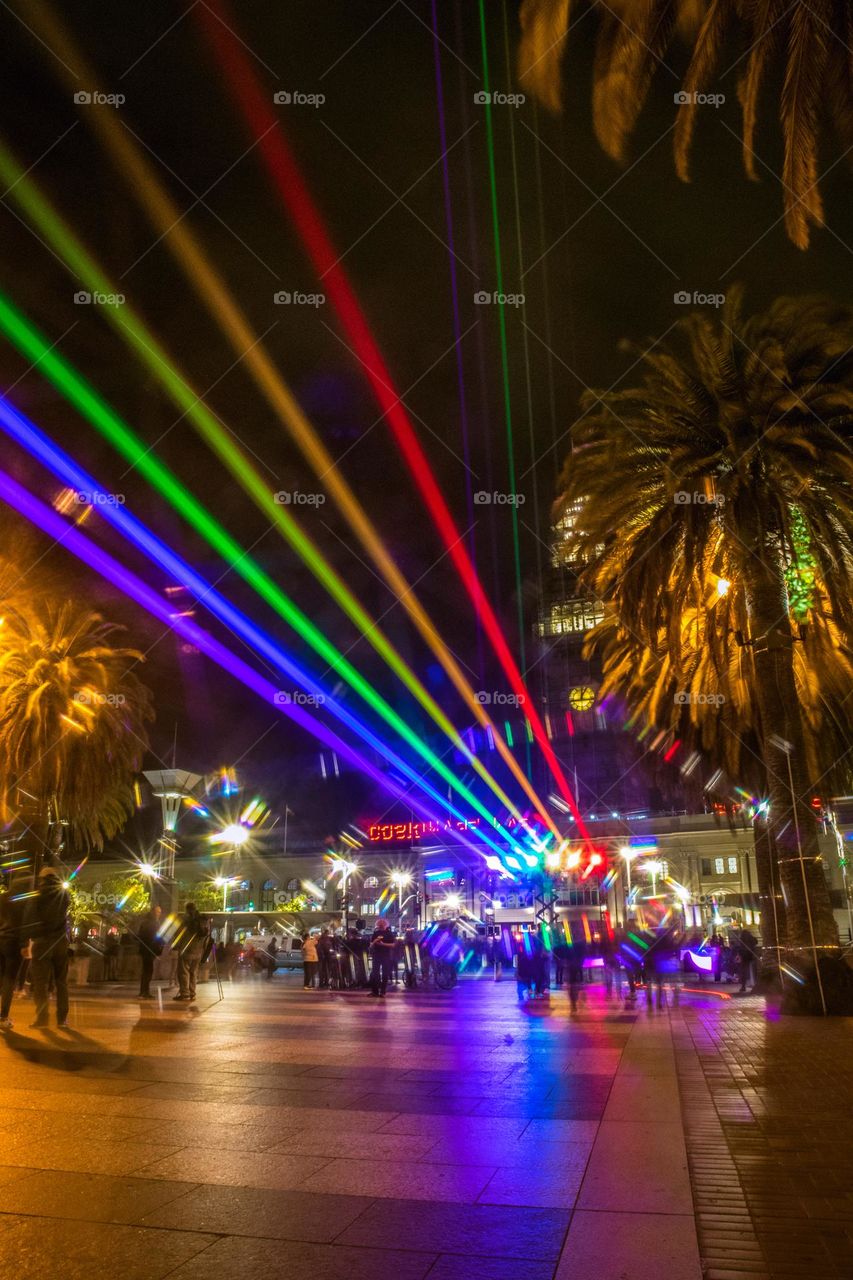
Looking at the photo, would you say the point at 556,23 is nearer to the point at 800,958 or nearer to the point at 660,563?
the point at 660,563

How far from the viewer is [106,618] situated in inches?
1026

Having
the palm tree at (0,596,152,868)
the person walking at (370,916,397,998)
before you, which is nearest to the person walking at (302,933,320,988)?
the person walking at (370,916,397,998)

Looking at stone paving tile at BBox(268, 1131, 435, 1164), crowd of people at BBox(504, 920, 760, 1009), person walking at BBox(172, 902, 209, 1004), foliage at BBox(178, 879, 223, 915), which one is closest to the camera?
stone paving tile at BBox(268, 1131, 435, 1164)

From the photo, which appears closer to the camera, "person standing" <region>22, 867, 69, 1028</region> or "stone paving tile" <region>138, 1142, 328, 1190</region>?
"stone paving tile" <region>138, 1142, 328, 1190</region>

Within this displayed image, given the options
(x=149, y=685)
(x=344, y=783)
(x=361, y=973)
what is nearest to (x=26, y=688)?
(x=149, y=685)

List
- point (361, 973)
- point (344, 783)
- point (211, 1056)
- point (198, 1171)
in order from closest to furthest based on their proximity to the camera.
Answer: point (198, 1171) → point (211, 1056) → point (361, 973) → point (344, 783)

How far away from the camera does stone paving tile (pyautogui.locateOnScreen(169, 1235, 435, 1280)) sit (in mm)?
3602

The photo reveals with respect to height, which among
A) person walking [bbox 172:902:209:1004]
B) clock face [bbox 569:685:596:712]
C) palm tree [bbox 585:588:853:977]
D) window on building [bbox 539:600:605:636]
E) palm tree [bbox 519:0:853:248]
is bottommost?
person walking [bbox 172:902:209:1004]

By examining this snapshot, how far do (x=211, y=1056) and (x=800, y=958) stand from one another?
33.4ft

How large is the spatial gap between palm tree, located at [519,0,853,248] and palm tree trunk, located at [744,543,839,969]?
754cm

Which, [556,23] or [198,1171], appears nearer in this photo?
[198,1171]

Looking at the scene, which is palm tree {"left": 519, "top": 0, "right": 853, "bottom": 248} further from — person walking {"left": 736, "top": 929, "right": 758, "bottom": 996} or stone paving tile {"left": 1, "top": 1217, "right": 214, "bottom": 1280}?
person walking {"left": 736, "top": 929, "right": 758, "bottom": 996}

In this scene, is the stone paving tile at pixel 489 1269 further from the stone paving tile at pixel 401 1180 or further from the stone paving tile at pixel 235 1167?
the stone paving tile at pixel 235 1167

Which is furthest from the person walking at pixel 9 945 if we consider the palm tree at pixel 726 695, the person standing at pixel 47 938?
the palm tree at pixel 726 695
